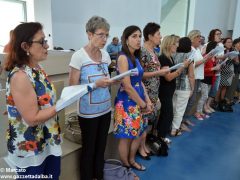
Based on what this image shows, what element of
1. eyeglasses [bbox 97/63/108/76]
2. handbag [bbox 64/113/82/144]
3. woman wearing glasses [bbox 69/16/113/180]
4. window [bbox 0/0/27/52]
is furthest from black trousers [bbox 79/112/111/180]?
window [bbox 0/0/27/52]

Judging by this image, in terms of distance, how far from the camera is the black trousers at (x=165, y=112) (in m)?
2.59

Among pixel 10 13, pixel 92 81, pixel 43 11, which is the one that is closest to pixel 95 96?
pixel 92 81

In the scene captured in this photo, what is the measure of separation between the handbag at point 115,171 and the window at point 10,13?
3737 mm

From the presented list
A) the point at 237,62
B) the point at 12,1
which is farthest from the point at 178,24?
the point at 12,1

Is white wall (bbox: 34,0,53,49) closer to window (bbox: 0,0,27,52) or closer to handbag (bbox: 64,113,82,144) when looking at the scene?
window (bbox: 0,0,27,52)

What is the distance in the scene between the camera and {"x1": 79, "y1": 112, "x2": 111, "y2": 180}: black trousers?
1.61m

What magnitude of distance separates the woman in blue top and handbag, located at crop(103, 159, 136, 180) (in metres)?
0.19

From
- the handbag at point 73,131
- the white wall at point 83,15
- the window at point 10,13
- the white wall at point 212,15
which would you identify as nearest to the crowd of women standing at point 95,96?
the handbag at point 73,131

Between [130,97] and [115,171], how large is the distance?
65 centimetres

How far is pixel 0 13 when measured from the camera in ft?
14.6

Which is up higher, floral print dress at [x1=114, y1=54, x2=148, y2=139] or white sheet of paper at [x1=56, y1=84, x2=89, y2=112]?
white sheet of paper at [x1=56, y1=84, x2=89, y2=112]

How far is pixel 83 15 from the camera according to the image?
5.50 meters

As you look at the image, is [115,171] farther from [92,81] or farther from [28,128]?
[28,128]

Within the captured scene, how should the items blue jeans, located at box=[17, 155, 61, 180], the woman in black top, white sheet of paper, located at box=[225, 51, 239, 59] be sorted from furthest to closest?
white sheet of paper, located at box=[225, 51, 239, 59], the woman in black top, blue jeans, located at box=[17, 155, 61, 180]
